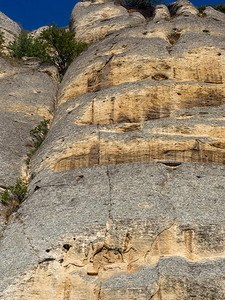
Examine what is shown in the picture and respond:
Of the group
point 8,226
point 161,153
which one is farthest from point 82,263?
point 161,153

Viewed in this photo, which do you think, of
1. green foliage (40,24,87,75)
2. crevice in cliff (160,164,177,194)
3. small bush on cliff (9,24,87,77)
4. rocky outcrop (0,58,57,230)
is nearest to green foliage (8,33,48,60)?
small bush on cliff (9,24,87,77)

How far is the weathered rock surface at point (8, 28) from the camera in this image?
2992 cm

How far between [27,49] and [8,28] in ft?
23.9

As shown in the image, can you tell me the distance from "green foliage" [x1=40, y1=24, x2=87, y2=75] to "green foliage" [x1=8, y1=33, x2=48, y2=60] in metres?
0.39

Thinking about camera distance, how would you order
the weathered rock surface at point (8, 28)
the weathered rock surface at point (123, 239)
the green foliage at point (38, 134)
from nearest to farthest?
the weathered rock surface at point (123, 239) → the green foliage at point (38, 134) → the weathered rock surface at point (8, 28)

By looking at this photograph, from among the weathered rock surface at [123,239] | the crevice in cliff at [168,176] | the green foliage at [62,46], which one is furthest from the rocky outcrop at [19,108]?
the crevice in cliff at [168,176]

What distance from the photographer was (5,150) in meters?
14.7

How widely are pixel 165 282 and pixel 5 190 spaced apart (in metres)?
6.36

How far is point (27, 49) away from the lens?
2556cm

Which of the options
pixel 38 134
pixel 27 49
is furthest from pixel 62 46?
pixel 38 134

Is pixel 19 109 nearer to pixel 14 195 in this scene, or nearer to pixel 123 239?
pixel 14 195

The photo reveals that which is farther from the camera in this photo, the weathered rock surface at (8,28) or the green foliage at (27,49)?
the weathered rock surface at (8,28)

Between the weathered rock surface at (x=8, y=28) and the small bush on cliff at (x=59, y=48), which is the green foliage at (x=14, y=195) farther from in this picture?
the weathered rock surface at (x=8, y=28)

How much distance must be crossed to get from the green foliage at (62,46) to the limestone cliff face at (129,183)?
169 inches
